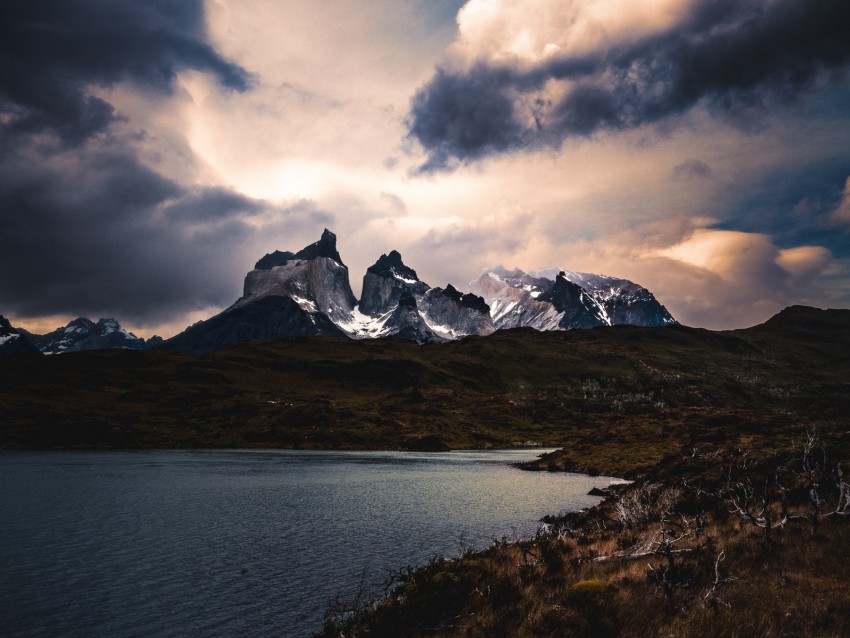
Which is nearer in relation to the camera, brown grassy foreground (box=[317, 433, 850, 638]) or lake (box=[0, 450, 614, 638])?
brown grassy foreground (box=[317, 433, 850, 638])

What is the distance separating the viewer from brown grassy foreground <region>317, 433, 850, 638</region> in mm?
15031

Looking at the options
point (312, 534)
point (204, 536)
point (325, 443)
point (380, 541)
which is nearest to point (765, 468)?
point (380, 541)

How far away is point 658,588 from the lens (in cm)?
1833

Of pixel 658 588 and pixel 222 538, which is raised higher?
pixel 658 588

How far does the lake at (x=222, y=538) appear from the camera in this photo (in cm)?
2705

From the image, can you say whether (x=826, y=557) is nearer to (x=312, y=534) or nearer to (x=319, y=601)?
(x=319, y=601)

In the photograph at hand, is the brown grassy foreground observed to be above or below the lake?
above

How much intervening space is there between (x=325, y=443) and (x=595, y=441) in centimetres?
9641

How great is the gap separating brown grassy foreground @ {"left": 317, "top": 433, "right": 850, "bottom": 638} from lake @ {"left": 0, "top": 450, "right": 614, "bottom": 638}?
7630 mm

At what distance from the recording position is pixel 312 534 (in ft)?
153

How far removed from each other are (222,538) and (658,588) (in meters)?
37.5

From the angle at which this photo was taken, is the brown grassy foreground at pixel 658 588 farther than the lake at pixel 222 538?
No

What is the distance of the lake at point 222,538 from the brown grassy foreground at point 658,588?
763cm

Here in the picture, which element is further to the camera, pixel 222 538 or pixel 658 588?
pixel 222 538
